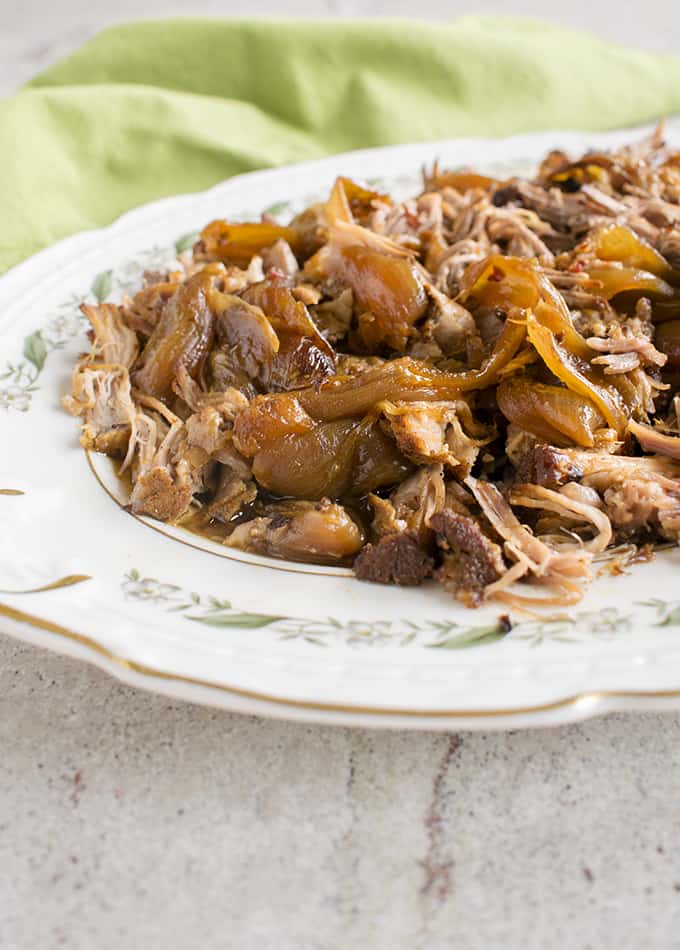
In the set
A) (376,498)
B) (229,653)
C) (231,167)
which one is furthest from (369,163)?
(229,653)

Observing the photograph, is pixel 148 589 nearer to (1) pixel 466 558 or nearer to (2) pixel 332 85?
(1) pixel 466 558

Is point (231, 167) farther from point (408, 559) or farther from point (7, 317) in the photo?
point (408, 559)

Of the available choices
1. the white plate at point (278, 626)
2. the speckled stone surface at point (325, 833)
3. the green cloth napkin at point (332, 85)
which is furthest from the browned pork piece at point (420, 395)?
the green cloth napkin at point (332, 85)

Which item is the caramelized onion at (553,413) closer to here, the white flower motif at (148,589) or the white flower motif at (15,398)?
the white flower motif at (148,589)

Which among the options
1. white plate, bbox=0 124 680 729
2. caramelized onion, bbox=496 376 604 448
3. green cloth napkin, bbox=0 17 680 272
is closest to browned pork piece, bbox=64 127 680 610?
caramelized onion, bbox=496 376 604 448

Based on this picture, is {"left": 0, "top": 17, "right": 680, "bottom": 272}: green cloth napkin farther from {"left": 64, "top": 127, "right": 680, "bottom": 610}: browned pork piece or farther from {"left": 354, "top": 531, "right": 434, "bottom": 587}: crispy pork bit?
{"left": 354, "top": 531, "right": 434, "bottom": 587}: crispy pork bit
